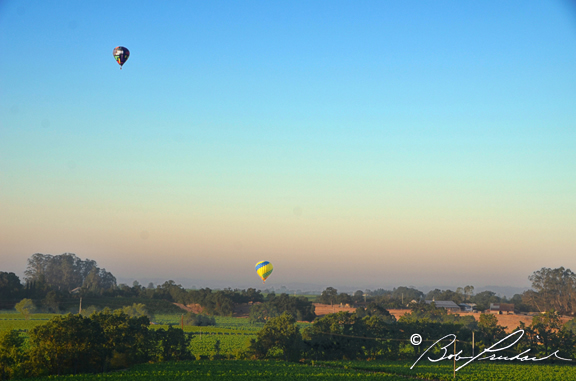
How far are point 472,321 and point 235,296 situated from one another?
237ft

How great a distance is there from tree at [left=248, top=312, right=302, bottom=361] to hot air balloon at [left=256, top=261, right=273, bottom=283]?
2227 centimetres

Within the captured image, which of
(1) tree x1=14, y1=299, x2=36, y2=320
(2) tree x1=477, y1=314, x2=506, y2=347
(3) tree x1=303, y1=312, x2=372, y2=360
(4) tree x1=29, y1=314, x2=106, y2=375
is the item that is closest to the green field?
(4) tree x1=29, y1=314, x2=106, y2=375

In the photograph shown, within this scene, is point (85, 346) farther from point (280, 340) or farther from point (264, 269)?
point (264, 269)

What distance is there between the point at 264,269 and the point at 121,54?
45.5 m

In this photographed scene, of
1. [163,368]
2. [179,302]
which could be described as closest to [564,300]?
[179,302]

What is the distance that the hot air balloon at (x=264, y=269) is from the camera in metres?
90.2

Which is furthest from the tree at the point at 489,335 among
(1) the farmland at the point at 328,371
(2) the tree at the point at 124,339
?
(2) the tree at the point at 124,339

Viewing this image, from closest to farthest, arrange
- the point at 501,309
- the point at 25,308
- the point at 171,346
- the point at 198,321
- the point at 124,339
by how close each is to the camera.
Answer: the point at 124,339, the point at 171,346, the point at 25,308, the point at 198,321, the point at 501,309

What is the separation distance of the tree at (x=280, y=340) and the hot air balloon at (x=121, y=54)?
37.5 meters

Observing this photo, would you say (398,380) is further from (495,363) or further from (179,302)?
(179,302)

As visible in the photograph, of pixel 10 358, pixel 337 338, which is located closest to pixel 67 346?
pixel 10 358

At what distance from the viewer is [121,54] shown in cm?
5956

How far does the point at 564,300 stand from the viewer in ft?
526

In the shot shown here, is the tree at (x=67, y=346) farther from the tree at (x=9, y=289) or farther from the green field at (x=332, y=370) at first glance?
the tree at (x=9, y=289)
